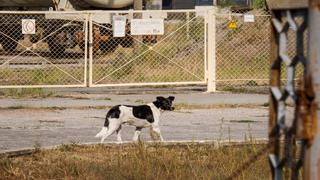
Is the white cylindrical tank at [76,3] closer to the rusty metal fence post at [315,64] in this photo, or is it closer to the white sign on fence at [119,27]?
the white sign on fence at [119,27]

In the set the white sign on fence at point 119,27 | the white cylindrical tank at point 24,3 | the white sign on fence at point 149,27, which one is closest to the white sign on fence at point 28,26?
the white sign on fence at point 119,27

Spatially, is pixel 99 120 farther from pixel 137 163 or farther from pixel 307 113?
pixel 307 113

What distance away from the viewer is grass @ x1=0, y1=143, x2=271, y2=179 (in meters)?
8.26

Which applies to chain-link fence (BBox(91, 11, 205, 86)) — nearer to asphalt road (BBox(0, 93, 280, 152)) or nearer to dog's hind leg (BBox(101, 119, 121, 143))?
asphalt road (BBox(0, 93, 280, 152))

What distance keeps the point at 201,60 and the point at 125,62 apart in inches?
78.5

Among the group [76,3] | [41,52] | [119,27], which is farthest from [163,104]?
[76,3]

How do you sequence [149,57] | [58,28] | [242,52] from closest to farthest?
[149,57]
[242,52]
[58,28]

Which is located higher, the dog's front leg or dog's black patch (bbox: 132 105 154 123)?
dog's black patch (bbox: 132 105 154 123)

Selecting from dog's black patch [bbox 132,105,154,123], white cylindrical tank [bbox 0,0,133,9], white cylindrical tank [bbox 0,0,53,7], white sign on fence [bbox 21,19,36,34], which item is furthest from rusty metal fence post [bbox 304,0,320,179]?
white cylindrical tank [bbox 0,0,53,7]

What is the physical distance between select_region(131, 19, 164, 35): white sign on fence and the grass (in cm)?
961

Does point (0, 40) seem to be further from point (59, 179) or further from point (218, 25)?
point (59, 179)

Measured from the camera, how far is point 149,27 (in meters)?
19.6

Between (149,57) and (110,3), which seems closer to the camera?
(149,57)

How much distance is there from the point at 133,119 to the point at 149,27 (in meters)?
8.58
